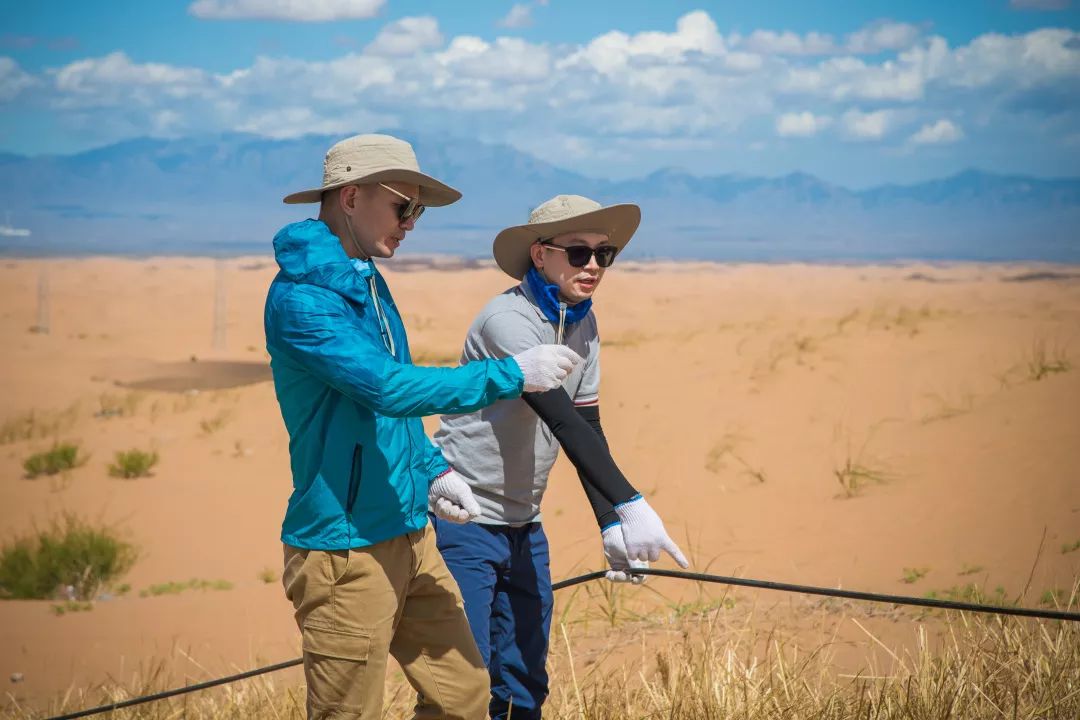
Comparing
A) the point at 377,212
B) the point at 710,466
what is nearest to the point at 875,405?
the point at 710,466

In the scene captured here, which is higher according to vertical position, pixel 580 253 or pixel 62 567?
pixel 580 253

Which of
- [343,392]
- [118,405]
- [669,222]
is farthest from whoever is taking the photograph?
[669,222]

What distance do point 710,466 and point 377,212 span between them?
788cm

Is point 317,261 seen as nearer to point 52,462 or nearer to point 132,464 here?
point 132,464

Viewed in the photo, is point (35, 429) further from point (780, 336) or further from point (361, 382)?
point (361, 382)

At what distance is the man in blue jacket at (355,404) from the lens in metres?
2.66

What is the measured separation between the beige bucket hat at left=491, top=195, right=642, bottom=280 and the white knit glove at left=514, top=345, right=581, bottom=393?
661 millimetres

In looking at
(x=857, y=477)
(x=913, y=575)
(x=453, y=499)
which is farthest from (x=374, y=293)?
(x=857, y=477)

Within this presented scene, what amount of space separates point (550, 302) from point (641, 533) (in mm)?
730

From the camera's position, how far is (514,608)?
3.53 meters

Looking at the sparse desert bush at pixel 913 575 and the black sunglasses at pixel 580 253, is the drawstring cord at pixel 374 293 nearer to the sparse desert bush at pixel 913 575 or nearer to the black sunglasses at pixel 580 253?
the black sunglasses at pixel 580 253

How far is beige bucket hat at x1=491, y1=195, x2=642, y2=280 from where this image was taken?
11.4 feet

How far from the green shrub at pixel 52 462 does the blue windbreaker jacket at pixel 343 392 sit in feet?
Result: 35.7

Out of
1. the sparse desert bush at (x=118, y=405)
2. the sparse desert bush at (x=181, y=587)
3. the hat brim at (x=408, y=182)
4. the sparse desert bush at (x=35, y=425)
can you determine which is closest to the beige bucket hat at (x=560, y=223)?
the hat brim at (x=408, y=182)
